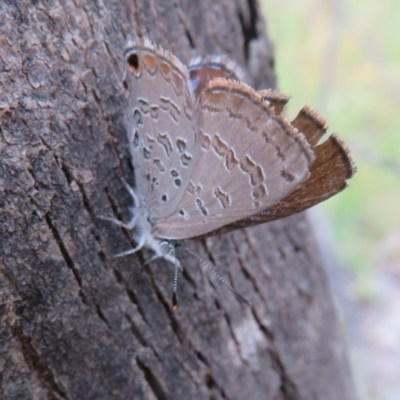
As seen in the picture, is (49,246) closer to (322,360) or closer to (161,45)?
(161,45)

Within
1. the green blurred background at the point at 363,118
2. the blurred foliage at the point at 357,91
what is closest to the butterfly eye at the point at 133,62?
the green blurred background at the point at 363,118

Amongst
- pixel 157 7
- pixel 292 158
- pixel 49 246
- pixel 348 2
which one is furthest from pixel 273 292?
pixel 348 2

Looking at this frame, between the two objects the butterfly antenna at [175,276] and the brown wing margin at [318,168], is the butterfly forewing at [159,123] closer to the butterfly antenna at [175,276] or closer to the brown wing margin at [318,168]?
the butterfly antenna at [175,276]

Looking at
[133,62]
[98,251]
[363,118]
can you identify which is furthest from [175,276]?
[363,118]

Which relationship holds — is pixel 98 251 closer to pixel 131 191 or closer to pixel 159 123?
pixel 131 191

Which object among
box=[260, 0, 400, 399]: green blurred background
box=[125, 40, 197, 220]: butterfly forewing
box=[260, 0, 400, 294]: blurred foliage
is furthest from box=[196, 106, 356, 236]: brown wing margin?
box=[260, 0, 400, 294]: blurred foliage
